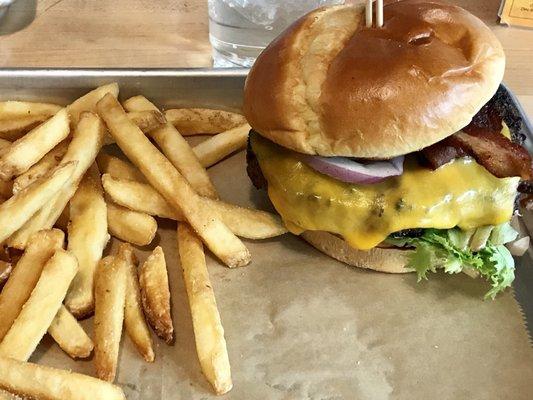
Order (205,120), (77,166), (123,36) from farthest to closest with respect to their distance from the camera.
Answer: (123,36), (205,120), (77,166)

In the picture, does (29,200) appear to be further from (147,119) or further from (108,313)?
(147,119)

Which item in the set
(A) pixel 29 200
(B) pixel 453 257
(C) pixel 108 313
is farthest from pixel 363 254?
(A) pixel 29 200

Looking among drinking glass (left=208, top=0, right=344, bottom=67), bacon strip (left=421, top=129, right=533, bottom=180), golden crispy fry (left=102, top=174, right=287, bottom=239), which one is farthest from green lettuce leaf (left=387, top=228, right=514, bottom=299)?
drinking glass (left=208, top=0, right=344, bottom=67)

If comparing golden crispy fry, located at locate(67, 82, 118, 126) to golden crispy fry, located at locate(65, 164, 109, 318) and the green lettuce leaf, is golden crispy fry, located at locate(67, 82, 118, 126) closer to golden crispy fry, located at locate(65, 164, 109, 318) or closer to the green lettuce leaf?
golden crispy fry, located at locate(65, 164, 109, 318)

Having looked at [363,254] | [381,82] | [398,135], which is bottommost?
[363,254]

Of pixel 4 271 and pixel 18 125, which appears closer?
pixel 4 271

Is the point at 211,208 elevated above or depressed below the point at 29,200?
below

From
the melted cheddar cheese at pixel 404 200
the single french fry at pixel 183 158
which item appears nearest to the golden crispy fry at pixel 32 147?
the single french fry at pixel 183 158

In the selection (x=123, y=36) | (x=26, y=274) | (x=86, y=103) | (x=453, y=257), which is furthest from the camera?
(x=123, y=36)
